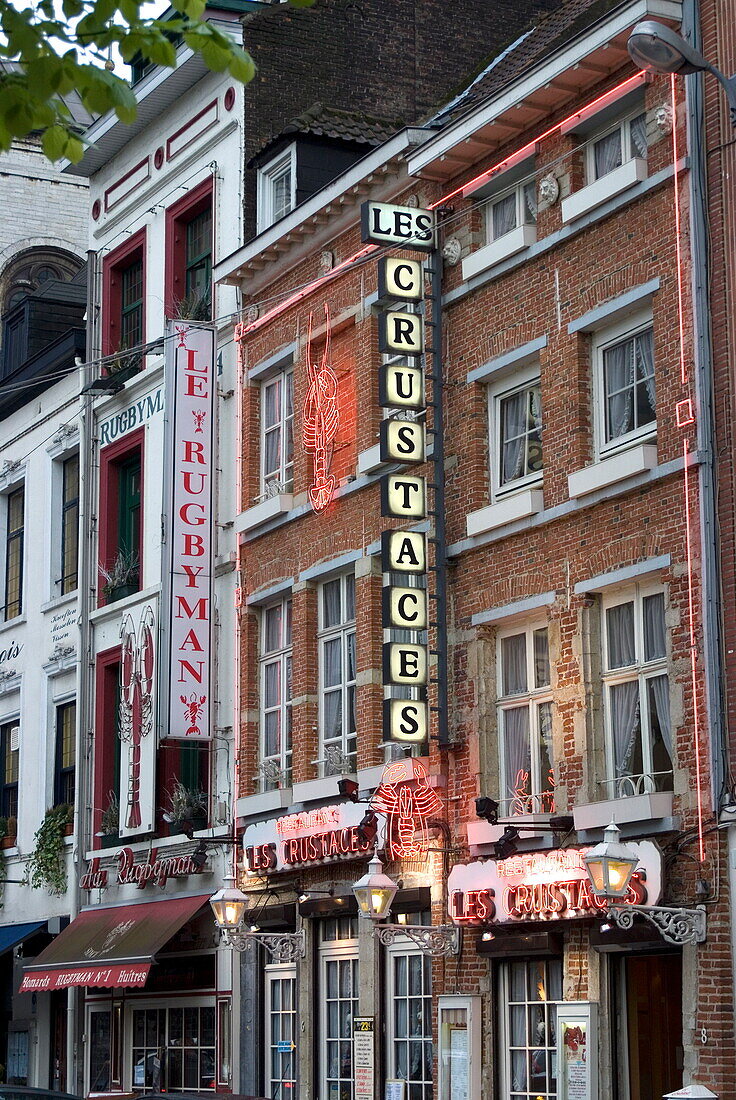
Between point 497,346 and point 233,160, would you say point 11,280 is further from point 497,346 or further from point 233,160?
point 497,346

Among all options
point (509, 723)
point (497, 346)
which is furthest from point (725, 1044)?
point (497, 346)

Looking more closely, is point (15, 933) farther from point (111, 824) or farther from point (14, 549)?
point (14, 549)

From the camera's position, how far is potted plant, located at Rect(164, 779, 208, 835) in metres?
24.8

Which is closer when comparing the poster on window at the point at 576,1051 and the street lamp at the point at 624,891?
the street lamp at the point at 624,891

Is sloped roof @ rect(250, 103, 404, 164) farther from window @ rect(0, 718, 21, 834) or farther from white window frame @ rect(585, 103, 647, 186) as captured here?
window @ rect(0, 718, 21, 834)

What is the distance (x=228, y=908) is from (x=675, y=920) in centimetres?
707

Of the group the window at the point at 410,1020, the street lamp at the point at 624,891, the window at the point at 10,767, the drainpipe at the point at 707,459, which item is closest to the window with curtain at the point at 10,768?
the window at the point at 10,767

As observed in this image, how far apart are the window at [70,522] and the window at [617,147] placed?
44.6ft

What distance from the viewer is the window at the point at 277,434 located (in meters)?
24.0

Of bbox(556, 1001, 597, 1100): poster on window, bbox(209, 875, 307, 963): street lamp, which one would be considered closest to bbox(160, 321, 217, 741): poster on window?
bbox(209, 875, 307, 963): street lamp

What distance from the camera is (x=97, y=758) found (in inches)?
1115

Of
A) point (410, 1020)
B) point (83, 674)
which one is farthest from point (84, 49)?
Result: point (83, 674)

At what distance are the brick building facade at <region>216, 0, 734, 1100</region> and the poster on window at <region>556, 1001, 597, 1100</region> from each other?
4cm

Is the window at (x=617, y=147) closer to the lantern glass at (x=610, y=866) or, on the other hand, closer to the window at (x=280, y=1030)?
the lantern glass at (x=610, y=866)
